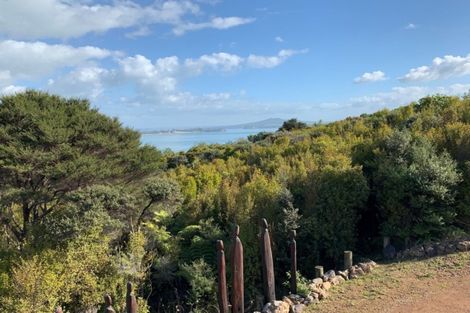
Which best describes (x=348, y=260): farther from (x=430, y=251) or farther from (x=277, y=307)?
(x=277, y=307)

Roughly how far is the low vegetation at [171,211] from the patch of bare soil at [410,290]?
1.33m

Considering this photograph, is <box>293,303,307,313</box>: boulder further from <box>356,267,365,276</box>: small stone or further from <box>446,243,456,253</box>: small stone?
<box>446,243,456,253</box>: small stone

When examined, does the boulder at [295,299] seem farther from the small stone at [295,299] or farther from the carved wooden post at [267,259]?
the carved wooden post at [267,259]

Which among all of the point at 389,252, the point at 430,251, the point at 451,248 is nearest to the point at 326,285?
the point at 389,252

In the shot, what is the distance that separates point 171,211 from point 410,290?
6951 mm

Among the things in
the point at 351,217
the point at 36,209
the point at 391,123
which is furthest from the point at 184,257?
the point at 391,123

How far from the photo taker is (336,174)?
386 inches

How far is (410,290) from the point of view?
7.05 meters

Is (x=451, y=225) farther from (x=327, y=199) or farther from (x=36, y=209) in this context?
(x=36, y=209)

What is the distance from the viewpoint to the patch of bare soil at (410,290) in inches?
255

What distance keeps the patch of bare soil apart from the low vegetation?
133 cm

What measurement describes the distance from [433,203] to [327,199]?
2.39 m

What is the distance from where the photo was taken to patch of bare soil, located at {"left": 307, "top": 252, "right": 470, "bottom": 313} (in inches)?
255

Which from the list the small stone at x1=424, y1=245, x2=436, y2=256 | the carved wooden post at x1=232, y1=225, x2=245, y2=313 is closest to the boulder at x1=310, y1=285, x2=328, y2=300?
the carved wooden post at x1=232, y1=225, x2=245, y2=313
